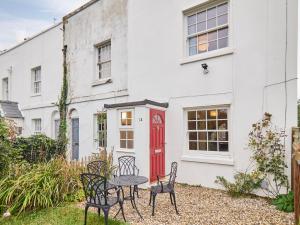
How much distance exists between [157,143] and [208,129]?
1.78 m

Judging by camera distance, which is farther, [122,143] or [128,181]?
[122,143]

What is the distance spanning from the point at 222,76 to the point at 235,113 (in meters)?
1.23

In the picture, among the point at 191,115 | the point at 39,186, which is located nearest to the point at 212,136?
the point at 191,115

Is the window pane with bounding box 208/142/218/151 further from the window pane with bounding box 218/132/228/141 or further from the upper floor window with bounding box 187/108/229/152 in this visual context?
the window pane with bounding box 218/132/228/141

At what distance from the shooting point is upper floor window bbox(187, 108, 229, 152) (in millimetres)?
7970

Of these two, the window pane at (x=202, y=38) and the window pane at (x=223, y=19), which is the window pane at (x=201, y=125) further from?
the window pane at (x=223, y=19)

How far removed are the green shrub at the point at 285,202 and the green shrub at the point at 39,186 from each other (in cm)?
516

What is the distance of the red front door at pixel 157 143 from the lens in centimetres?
827

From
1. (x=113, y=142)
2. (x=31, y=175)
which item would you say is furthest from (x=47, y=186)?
(x=113, y=142)

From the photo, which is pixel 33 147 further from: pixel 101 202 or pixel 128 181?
pixel 101 202

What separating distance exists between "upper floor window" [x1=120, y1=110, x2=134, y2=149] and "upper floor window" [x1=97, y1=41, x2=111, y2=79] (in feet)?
12.3

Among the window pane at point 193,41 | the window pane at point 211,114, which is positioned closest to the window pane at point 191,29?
the window pane at point 193,41

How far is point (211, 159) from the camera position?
26.2 ft

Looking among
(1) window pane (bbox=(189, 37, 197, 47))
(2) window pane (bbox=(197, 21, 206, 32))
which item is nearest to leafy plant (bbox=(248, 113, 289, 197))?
(1) window pane (bbox=(189, 37, 197, 47))
